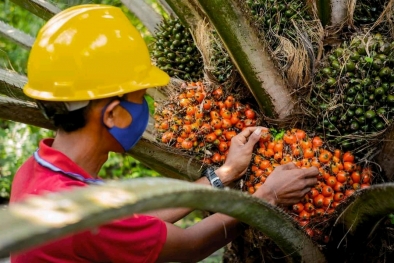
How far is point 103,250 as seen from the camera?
1674mm

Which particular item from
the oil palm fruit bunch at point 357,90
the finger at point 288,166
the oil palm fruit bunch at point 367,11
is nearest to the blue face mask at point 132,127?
the finger at point 288,166

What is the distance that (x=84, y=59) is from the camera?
168 centimetres

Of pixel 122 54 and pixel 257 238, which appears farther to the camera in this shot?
pixel 257 238

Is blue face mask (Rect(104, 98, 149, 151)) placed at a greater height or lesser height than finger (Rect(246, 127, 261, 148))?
greater

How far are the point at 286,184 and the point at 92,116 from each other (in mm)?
692

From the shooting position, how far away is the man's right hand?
6.36 feet

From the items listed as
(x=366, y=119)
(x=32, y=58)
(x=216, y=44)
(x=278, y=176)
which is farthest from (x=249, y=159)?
(x=32, y=58)

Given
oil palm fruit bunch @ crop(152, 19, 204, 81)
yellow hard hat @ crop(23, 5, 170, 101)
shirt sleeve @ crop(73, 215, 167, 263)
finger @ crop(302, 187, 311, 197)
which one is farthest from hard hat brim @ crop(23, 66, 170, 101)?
oil palm fruit bunch @ crop(152, 19, 204, 81)

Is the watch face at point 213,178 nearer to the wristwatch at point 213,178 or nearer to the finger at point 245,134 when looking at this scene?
the wristwatch at point 213,178

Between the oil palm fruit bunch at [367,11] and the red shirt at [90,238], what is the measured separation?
115 cm

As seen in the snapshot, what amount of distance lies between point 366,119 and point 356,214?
360 millimetres

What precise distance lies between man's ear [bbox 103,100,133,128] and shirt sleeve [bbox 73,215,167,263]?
11.8 inches

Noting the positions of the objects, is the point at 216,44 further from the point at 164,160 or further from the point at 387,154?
the point at 387,154

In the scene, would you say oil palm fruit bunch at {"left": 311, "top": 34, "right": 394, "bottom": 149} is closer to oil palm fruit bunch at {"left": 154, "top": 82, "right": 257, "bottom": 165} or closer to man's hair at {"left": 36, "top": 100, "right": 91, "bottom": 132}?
oil palm fruit bunch at {"left": 154, "top": 82, "right": 257, "bottom": 165}
